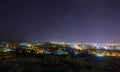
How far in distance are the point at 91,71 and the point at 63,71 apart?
58.3 inches

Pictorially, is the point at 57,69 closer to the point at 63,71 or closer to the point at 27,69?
the point at 63,71

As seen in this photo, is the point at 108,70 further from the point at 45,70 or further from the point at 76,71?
the point at 45,70

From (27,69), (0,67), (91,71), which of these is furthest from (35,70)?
(91,71)

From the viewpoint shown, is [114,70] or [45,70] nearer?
[45,70]

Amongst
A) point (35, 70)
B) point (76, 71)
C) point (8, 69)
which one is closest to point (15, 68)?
point (8, 69)

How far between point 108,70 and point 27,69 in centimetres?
451

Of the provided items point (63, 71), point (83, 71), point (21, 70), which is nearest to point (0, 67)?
point (21, 70)

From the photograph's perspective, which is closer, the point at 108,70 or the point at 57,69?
the point at 57,69

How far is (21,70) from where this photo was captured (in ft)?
33.4

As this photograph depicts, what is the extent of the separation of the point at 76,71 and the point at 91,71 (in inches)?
29.7

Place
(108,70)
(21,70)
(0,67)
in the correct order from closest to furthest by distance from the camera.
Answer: (21,70), (0,67), (108,70)

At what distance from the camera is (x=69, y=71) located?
10.4 metres

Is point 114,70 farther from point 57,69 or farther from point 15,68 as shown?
point 15,68

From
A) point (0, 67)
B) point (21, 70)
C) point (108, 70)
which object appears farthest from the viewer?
point (108, 70)
